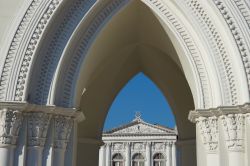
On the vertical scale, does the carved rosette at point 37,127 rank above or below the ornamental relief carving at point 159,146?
below

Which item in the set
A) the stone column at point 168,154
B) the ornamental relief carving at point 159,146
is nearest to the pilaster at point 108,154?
the ornamental relief carving at point 159,146

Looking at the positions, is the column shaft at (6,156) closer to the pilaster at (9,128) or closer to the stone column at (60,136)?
the pilaster at (9,128)

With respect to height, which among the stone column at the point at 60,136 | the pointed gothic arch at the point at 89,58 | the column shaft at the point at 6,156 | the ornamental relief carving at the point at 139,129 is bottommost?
the column shaft at the point at 6,156

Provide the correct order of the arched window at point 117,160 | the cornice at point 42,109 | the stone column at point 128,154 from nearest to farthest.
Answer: the cornice at point 42,109 → the stone column at point 128,154 → the arched window at point 117,160

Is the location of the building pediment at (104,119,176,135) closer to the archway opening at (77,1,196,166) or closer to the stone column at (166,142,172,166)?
the stone column at (166,142,172,166)

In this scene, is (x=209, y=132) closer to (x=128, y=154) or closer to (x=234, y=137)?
(x=234, y=137)

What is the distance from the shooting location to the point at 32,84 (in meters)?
8.77

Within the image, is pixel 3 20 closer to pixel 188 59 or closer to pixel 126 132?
pixel 188 59

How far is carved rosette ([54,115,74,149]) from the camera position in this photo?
8.73 meters

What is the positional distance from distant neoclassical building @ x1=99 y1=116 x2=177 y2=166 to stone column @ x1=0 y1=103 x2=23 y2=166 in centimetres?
4146

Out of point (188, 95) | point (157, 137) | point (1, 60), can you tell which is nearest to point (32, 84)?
point (1, 60)

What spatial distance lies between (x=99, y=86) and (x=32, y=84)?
4.70 m

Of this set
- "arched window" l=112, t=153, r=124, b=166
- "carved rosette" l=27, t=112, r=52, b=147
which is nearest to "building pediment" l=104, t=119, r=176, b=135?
"arched window" l=112, t=153, r=124, b=166

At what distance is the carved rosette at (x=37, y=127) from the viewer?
852cm
